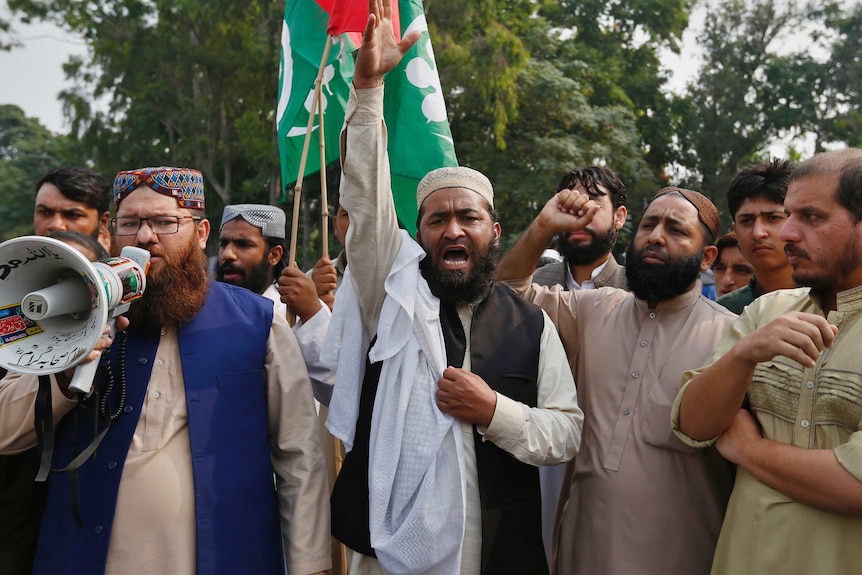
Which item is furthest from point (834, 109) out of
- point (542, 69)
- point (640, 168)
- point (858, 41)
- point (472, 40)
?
point (472, 40)

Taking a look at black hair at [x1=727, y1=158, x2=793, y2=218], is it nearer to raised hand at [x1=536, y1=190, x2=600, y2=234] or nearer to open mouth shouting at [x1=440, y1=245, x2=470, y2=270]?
raised hand at [x1=536, y1=190, x2=600, y2=234]

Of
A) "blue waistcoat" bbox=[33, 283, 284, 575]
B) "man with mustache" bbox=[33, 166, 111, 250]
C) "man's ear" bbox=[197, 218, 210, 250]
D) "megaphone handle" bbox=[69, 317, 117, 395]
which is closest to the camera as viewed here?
"megaphone handle" bbox=[69, 317, 117, 395]

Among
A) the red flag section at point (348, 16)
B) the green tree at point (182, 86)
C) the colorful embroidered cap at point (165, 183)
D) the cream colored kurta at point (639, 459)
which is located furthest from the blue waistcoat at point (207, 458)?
the green tree at point (182, 86)

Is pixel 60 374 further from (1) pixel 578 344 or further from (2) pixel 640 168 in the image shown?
(2) pixel 640 168

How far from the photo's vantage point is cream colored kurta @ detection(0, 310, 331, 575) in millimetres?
2424

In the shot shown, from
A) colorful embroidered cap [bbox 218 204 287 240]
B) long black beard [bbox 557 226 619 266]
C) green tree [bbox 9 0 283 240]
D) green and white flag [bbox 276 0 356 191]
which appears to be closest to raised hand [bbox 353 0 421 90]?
green and white flag [bbox 276 0 356 191]

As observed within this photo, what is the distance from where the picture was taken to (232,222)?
15.6 feet

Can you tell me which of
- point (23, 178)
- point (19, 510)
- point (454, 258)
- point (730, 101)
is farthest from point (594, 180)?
point (23, 178)

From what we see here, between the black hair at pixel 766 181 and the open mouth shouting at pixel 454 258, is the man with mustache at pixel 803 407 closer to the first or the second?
the open mouth shouting at pixel 454 258

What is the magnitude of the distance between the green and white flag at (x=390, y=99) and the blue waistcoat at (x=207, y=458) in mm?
1532

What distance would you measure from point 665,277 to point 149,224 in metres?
1.90

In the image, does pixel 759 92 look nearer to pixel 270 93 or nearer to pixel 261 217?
pixel 270 93

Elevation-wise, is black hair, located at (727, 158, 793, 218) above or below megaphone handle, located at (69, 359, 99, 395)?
above

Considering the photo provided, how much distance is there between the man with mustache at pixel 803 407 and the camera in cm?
207
